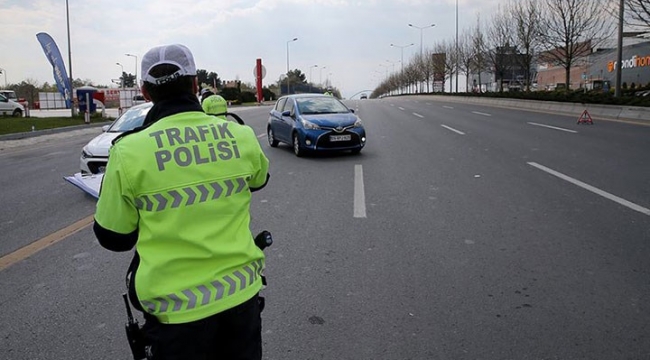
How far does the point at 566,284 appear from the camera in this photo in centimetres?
446

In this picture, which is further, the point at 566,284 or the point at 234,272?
the point at 566,284

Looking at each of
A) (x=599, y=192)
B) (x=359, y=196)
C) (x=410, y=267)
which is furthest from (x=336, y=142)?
(x=410, y=267)

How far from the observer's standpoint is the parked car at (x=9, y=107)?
3338 centimetres

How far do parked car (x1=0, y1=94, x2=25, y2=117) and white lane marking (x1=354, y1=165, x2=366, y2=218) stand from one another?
102ft

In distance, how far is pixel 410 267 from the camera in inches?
195

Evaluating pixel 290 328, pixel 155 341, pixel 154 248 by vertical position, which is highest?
pixel 154 248

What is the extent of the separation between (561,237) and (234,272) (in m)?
4.68

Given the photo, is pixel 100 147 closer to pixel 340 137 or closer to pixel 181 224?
pixel 340 137

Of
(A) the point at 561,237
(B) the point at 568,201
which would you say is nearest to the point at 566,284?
(A) the point at 561,237

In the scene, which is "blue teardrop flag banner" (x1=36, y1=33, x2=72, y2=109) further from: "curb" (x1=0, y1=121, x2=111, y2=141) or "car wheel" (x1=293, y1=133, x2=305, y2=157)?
"car wheel" (x1=293, y1=133, x2=305, y2=157)

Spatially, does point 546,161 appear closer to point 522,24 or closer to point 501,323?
point 501,323

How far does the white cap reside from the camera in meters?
2.11

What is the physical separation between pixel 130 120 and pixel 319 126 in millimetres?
4091

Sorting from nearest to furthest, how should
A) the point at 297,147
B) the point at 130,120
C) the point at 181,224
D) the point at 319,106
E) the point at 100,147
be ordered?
the point at 181,224 → the point at 100,147 → the point at 130,120 → the point at 297,147 → the point at 319,106
